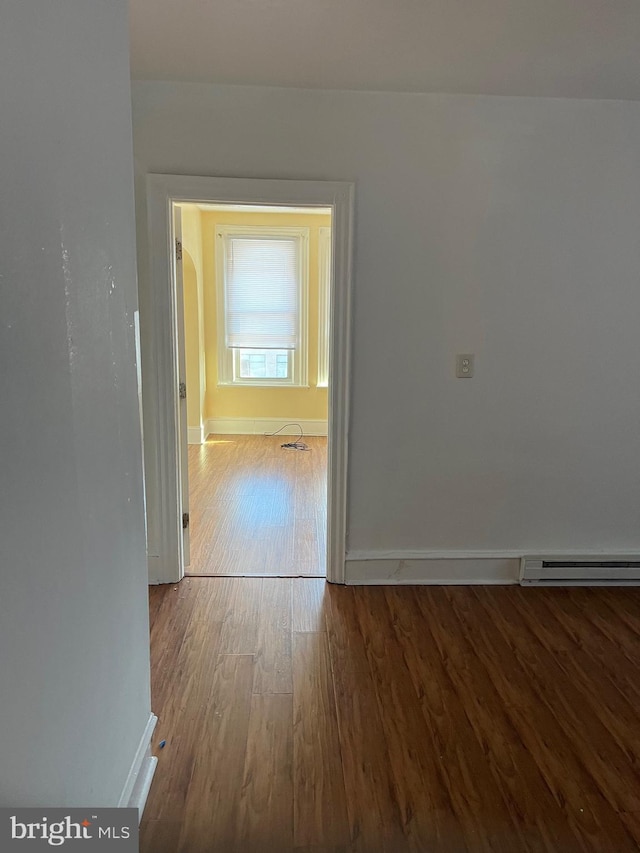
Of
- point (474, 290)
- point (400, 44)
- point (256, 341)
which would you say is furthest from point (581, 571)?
point (256, 341)

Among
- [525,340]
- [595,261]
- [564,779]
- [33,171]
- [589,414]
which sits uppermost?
[595,261]

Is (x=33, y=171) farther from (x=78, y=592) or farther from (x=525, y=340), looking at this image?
(x=525, y=340)

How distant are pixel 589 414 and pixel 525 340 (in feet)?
1.77

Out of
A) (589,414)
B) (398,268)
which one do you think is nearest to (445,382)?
(398,268)

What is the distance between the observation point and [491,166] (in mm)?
2490

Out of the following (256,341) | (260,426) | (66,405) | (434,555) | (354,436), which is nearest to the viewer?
(66,405)

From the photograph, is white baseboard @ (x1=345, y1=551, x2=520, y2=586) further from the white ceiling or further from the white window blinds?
the white window blinds

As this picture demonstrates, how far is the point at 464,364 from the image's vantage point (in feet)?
8.68

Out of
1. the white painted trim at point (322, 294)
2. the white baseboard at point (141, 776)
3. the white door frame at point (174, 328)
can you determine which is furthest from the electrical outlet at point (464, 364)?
the white painted trim at point (322, 294)

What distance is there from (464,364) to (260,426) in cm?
398

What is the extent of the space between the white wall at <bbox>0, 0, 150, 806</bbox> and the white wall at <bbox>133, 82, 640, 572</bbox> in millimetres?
1174

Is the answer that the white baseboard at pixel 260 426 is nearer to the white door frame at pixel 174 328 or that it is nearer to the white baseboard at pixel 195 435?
the white baseboard at pixel 195 435

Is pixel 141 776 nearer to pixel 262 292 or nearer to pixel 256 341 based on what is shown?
pixel 256 341

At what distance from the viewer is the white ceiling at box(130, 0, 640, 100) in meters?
1.74
